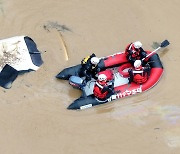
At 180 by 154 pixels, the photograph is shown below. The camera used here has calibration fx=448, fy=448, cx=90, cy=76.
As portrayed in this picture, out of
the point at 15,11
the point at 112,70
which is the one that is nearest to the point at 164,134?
the point at 112,70

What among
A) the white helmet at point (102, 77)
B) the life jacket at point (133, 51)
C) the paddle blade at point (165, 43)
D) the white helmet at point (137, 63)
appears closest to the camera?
the white helmet at point (102, 77)

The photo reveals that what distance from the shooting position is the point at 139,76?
855cm

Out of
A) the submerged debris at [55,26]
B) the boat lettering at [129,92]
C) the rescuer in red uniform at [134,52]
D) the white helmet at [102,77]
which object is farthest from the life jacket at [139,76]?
the submerged debris at [55,26]

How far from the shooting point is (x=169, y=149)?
27.0 feet

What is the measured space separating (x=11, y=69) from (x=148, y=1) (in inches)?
138

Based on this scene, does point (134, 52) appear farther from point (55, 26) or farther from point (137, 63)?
point (55, 26)

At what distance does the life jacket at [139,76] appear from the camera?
8.53 m

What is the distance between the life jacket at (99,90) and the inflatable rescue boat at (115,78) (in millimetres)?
137

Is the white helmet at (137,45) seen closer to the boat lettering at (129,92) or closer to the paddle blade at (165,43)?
the paddle blade at (165,43)

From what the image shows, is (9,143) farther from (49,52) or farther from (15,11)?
(15,11)

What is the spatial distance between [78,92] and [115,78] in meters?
0.78

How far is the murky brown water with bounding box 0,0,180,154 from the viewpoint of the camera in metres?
8.27

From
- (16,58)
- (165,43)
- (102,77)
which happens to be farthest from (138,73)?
(16,58)

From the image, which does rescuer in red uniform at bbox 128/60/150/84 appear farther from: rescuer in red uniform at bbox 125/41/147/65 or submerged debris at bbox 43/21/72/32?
submerged debris at bbox 43/21/72/32
